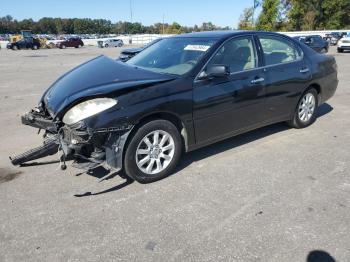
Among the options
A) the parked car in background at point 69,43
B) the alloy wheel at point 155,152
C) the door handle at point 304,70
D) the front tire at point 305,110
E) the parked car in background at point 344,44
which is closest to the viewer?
the alloy wheel at point 155,152

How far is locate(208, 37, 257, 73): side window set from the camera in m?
4.62

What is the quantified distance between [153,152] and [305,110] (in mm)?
3163

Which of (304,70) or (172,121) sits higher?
(304,70)

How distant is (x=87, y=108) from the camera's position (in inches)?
147

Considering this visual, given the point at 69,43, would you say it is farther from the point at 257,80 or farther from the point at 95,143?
the point at 95,143

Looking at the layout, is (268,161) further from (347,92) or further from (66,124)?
(347,92)

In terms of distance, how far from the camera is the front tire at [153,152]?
389 cm

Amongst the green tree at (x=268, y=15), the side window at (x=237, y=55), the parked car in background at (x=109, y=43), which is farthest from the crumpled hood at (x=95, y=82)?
the green tree at (x=268, y=15)

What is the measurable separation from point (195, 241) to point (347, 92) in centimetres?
815

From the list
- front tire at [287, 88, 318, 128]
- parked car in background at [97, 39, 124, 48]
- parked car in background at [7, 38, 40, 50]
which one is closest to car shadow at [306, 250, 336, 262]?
front tire at [287, 88, 318, 128]

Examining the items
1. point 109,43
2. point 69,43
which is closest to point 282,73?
point 69,43

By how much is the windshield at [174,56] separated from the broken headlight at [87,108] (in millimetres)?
1014

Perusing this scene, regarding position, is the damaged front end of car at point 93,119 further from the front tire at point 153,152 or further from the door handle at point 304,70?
the door handle at point 304,70

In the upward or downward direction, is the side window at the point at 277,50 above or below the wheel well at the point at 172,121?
above
